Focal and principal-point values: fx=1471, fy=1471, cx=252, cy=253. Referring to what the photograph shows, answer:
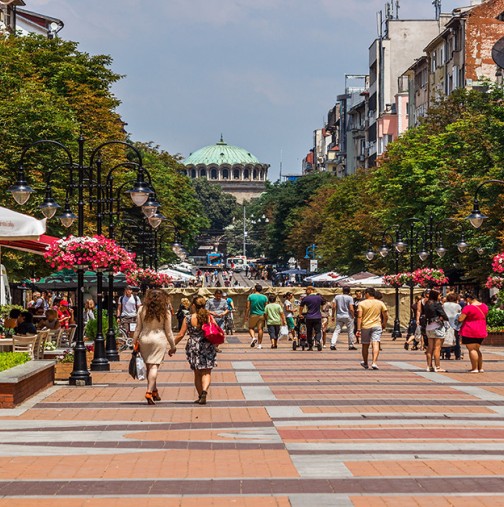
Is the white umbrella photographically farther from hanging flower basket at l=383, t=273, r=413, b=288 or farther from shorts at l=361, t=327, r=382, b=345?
hanging flower basket at l=383, t=273, r=413, b=288

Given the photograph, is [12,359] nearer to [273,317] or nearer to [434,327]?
[434,327]

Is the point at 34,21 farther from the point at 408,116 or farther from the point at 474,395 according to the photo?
the point at 474,395

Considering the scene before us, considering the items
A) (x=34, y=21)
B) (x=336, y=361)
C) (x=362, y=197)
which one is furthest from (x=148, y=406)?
(x=34, y=21)

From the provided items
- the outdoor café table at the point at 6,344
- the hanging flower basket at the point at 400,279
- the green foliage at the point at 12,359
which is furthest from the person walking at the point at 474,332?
the hanging flower basket at the point at 400,279

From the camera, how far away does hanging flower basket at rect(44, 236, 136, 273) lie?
82.7 feet

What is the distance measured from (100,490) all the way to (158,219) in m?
26.7

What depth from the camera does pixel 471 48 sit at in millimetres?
83188

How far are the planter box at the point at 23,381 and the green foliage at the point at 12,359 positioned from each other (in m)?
0.12

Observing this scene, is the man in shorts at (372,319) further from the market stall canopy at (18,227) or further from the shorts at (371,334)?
the market stall canopy at (18,227)

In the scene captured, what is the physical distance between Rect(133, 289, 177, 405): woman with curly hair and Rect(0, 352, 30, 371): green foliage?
6.14ft

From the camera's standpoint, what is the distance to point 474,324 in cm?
2644

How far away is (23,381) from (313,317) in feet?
→ 58.2

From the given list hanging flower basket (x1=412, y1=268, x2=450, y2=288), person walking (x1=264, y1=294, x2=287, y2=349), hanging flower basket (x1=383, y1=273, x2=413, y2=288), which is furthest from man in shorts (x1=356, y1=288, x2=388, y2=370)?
hanging flower basket (x1=383, y1=273, x2=413, y2=288)

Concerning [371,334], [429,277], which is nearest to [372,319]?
[371,334]
